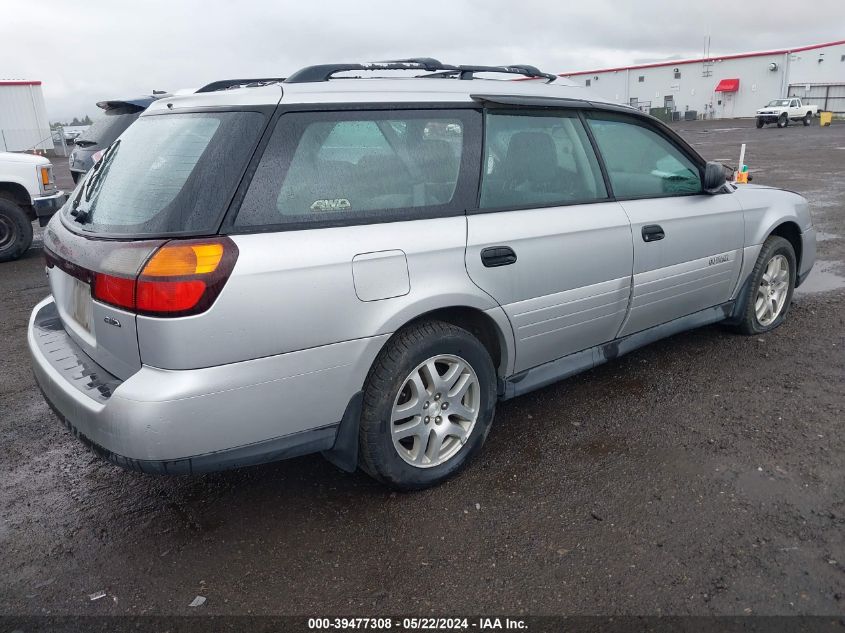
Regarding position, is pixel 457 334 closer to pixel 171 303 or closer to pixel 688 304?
pixel 171 303

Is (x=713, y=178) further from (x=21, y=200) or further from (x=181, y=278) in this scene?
(x=21, y=200)

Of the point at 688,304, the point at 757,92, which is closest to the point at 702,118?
the point at 757,92

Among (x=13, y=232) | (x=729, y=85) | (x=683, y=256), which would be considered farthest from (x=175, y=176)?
(x=729, y=85)

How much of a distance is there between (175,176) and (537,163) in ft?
5.81

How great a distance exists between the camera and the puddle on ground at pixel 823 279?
20.1ft

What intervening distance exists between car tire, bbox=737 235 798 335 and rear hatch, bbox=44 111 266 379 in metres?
3.63

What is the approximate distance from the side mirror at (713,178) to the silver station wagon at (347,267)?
41cm

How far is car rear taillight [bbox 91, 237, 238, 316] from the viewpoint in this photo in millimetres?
2301

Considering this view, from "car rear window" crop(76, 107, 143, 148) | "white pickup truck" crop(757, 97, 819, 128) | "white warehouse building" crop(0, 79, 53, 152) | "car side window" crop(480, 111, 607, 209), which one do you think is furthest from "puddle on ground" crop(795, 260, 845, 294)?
"white pickup truck" crop(757, 97, 819, 128)

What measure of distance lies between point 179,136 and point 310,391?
1.17 m

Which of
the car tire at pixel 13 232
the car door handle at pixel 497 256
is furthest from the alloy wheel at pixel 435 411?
the car tire at pixel 13 232

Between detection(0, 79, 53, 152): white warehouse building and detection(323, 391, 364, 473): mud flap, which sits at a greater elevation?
detection(0, 79, 53, 152): white warehouse building

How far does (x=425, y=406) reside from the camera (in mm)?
2979

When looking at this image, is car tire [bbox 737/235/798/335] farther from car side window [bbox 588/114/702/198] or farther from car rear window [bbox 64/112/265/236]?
car rear window [bbox 64/112/265/236]
